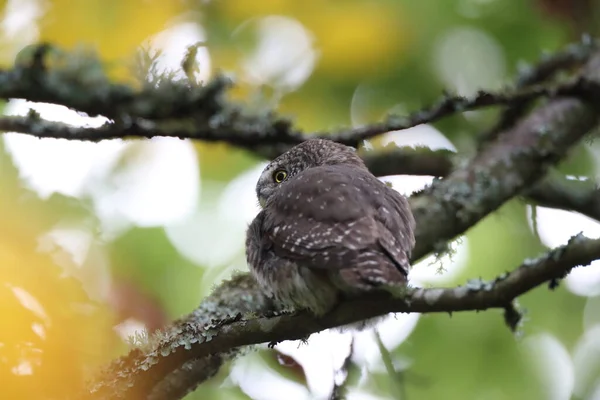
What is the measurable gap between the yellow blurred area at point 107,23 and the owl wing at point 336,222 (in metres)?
1.17

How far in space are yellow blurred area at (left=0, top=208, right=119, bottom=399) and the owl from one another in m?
0.88

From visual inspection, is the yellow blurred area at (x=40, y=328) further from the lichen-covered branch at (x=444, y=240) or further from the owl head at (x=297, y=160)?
the owl head at (x=297, y=160)

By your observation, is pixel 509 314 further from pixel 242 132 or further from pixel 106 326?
pixel 242 132

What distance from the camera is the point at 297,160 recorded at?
3510mm

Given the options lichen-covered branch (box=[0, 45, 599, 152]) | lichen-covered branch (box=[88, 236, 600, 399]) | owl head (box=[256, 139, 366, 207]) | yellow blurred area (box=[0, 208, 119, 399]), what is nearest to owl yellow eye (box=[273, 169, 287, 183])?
owl head (box=[256, 139, 366, 207])

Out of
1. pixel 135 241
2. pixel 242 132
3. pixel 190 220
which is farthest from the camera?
pixel 190 220

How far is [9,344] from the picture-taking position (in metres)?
1.21

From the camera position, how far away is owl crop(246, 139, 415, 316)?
7.54ft

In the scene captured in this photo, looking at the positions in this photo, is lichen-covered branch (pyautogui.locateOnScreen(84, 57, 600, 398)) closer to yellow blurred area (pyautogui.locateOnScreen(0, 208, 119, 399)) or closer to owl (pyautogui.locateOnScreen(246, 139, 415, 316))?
owl (pyautogui.locateOnScreen(246, 139, 415, 316))

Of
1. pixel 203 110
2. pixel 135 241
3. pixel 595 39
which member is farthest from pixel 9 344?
pixel 595 39

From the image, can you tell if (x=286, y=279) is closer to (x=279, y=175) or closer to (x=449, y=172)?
(x=279, y=175)

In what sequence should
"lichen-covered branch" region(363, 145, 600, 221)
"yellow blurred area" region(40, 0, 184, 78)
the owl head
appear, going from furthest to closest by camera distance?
"lichen-covered branch" region(363, 145, 600, 221), the owl head, "yellow blurred area" region(40, 0, 184, 78)

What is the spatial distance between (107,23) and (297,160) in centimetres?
111

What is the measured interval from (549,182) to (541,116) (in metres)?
0.37
